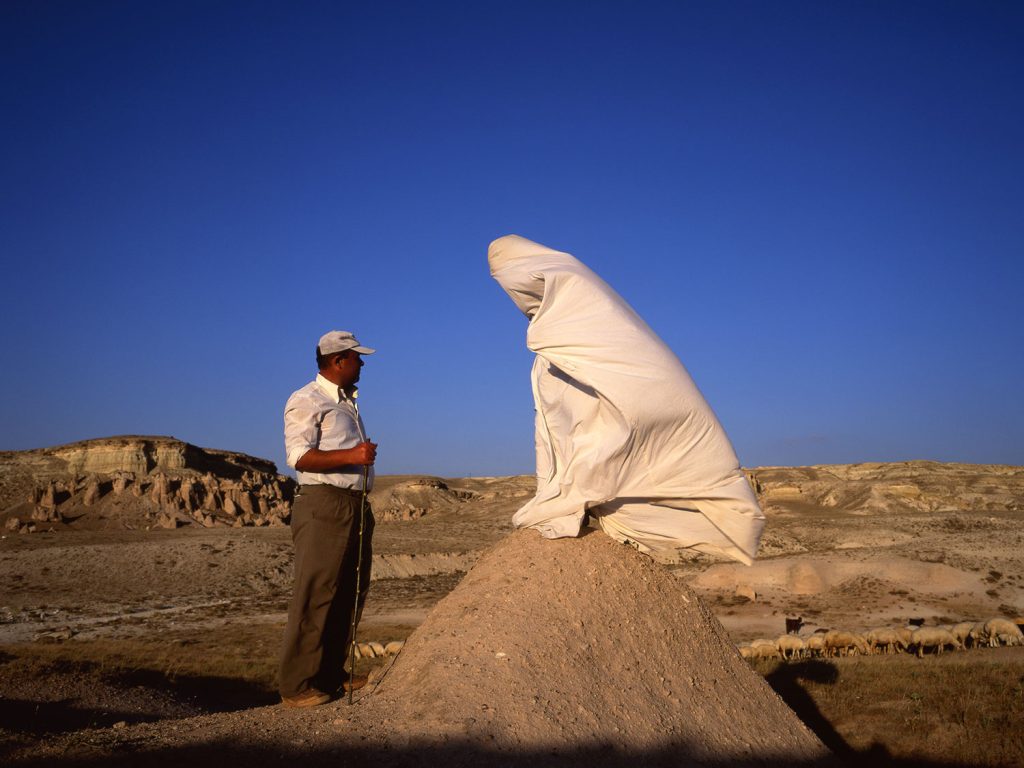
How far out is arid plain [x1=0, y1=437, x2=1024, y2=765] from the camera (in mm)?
6887

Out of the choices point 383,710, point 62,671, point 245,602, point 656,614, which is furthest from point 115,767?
point 245,602

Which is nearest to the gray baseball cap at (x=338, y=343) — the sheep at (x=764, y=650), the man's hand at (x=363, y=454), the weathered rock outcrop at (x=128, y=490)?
the man's hand at (x=363, y=454)

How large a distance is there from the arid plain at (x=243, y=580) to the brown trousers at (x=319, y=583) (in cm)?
29

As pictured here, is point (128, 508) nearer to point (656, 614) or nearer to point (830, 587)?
point (830, 587)

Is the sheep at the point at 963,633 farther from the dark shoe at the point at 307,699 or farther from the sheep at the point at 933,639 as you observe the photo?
the dark shoe at the point at 307,699

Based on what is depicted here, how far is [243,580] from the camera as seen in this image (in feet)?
71.4

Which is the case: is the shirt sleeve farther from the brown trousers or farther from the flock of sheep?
the flock of sheep

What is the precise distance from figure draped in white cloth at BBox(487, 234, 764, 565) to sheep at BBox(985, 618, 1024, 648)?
831 centimetres

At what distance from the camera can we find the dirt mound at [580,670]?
3.46 metres

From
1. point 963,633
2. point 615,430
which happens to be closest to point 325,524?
point 615,430

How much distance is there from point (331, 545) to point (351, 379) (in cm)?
94

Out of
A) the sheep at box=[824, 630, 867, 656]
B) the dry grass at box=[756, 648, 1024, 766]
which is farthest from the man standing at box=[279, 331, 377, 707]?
the sheep at box=[824, 630, 867, 656]

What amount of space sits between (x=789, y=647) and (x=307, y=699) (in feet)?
27.9

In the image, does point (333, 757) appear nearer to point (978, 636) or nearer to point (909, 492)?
point (978, 636)
